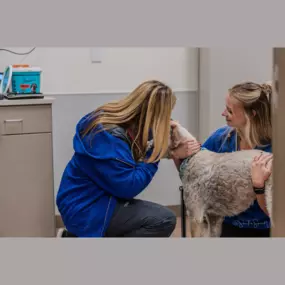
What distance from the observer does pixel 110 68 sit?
8.35 feet

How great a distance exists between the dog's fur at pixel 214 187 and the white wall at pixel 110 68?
1034 millimetres

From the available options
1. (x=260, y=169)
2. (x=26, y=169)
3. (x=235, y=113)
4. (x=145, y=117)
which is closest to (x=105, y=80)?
(x=26, y=169)

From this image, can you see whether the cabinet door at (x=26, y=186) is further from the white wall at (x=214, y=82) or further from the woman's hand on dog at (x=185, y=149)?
the white wall at (x=214, y=82)

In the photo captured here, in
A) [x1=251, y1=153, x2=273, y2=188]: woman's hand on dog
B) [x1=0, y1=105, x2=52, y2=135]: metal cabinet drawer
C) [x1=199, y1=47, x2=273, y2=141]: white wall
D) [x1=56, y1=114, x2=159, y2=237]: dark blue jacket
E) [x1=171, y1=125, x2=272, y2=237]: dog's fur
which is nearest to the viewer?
[x1=251, y1=153, x2=273, y2=188]: woman's hand on dog

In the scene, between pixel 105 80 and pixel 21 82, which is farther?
pixel 105 80

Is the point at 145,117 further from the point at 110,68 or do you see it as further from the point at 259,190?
the point at 110,68

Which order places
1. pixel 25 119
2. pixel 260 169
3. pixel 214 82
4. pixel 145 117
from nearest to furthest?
pixel 260 169 → pixel 145 117 → pixel 25 119 → pixel 214 82

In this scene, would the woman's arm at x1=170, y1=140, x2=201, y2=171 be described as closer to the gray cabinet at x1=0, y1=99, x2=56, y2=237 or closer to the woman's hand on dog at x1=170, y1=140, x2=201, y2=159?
the woman's hand on dog at x1=170, y1=140, x2=201, y2=159

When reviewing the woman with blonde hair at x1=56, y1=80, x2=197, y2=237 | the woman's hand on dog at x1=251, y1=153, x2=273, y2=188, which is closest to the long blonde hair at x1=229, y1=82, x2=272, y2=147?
the woman's hand on dog at x1=251, y1=153, x2=273, y2=188

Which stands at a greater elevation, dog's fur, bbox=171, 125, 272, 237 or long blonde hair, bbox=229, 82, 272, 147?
long blonde hair, bbox=229, 82, 272, 147

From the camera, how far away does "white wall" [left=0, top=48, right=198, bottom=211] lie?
2465 mm

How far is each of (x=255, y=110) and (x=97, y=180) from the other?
1.90ft

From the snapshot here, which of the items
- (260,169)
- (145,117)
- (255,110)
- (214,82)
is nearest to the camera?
(260,169)

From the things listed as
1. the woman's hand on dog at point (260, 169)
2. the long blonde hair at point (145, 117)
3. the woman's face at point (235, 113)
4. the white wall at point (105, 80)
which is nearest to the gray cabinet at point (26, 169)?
the white wall at point (105, 80)
